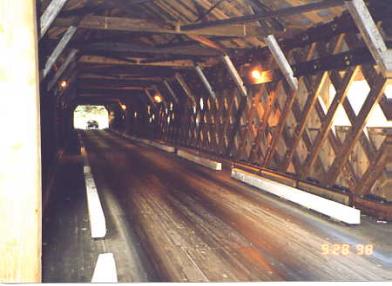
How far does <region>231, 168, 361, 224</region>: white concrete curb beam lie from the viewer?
279 inches

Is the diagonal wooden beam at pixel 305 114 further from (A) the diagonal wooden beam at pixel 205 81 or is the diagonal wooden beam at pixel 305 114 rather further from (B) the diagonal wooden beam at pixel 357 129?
(A) the diagonal wooden beam at pixel 205 81

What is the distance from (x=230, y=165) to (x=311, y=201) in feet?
20.9

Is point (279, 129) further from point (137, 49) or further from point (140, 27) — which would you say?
point (137, 49)

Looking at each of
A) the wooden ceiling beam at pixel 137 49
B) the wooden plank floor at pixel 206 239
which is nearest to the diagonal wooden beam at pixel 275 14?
the wooden ceiling beam at pixel 137 49

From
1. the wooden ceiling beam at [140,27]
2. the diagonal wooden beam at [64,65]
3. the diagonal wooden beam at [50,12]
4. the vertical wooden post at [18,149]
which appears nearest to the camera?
the vertical wooden post at [18,149]

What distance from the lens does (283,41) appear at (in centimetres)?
1164

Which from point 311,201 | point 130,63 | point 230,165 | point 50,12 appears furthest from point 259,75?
point 50,12

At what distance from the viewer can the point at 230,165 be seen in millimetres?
14414

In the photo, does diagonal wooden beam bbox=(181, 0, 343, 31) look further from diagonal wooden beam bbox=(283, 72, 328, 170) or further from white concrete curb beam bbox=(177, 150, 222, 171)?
white concrete curb beam bbox=(177, 150, 222, 171)

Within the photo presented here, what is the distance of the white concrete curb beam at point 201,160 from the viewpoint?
14.0 meters

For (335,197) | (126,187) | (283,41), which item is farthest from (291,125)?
(126,187)

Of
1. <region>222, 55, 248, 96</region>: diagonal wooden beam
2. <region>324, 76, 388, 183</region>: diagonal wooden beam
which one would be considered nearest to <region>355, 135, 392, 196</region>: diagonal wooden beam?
<region>324, 76, 388, 183</region>: diagonal wooden beam
